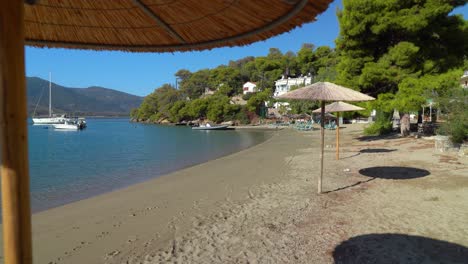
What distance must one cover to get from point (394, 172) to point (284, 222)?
465 centimetres

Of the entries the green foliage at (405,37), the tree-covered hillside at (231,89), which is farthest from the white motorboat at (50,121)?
the green foliage at (405,37)

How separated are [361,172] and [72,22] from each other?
325 inches

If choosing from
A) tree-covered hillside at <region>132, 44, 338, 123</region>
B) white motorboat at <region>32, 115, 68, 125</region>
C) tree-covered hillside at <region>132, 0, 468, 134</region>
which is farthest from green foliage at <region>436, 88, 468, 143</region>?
white motorboat at <region>32, 115, 68, 125</region>

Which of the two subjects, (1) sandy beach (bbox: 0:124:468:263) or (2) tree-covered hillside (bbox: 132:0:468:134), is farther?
(2) tree-covered hillside (bbox: 132:0:468:134)

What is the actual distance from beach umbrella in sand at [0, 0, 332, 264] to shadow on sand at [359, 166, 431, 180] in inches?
280

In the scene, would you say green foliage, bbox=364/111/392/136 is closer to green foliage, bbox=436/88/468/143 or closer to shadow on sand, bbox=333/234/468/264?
green foliage, bbox=436/88/468/143

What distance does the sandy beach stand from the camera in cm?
384

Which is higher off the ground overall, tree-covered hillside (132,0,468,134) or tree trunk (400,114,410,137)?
tree-covered hillside (132,0,468,134)

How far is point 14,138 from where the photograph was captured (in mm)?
958

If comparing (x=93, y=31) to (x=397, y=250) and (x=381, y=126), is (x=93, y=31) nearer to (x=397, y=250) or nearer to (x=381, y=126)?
(x=397, y=250)

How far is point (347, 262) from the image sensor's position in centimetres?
347

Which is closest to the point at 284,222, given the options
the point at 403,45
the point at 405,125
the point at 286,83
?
the point at 403,45

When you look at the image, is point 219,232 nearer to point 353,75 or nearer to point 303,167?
point 303,167

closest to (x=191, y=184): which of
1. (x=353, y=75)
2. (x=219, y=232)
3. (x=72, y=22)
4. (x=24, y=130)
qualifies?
(x=219, y=232)
